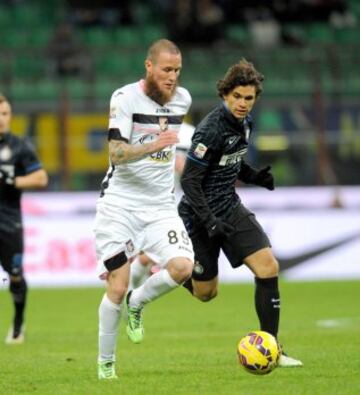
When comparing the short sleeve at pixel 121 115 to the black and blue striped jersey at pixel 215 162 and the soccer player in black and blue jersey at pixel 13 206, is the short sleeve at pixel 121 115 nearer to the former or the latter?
the black and blue striped jersey at pixel 215 162

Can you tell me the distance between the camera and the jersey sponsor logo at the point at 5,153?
12578 mm

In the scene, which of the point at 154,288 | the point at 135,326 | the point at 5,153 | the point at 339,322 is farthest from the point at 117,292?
the point at 339,322

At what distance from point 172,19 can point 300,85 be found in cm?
406

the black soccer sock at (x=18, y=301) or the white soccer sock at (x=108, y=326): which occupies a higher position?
the white soccer sock at (x=108, y=326)

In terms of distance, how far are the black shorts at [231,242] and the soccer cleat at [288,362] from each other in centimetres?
80

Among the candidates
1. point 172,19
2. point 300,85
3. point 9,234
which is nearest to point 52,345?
point 9,234

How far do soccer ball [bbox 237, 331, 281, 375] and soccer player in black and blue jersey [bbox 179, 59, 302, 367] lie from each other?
964mm

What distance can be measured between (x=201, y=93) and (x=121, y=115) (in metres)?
15.6

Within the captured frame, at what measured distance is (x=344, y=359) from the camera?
31.9ft

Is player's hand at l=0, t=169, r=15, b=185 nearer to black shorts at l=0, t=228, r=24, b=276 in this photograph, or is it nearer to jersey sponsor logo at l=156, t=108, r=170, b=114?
black shorts at l=0, t=228, r=24, b=276

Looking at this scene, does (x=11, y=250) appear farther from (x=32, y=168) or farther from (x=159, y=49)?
(x=159, y=49)

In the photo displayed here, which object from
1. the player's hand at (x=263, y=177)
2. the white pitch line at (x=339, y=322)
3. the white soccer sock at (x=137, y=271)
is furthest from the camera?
the white pitch line at (x=339, y=322)

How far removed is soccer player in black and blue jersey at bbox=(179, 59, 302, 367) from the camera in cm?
934

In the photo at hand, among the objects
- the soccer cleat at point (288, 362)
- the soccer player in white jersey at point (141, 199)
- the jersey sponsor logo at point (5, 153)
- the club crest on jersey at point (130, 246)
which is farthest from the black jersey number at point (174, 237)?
the jersey sponsor logo at point (5, 153)
